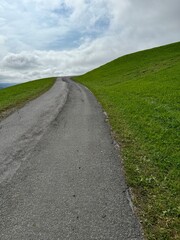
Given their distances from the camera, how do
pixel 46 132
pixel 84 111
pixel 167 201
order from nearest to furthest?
pixel 167 201, pixel 46 132, pixel 84 111

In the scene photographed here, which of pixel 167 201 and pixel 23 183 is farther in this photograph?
pixel 23 183

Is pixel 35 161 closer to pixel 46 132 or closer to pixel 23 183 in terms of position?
pixel 23 183

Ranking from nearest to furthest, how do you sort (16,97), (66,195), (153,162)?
1. (66,195)
2. (153,162)
3. (16,97)

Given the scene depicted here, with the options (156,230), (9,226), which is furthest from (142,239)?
(9,226)

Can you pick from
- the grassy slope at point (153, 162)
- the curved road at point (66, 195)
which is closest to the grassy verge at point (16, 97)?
the curved road at point (66, 195)

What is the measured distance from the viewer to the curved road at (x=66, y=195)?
4.03 m

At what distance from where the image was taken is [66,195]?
5.16 metres

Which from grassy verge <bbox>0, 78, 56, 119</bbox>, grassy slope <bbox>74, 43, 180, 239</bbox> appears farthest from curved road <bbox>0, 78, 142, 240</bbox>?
grassy verge <bbox>0, 78, 56, 119</bbox>

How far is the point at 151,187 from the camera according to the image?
216 inches

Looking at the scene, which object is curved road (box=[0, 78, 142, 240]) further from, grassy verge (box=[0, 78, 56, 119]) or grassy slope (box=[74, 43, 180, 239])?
grassy verge (box=[0, 78, 56, 119])

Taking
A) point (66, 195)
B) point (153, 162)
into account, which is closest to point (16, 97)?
point (153, 162)

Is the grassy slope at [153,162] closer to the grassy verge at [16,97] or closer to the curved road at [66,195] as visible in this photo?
the curved road at [66,195]

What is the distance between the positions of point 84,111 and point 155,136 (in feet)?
23.5

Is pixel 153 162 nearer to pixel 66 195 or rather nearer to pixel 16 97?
pixel 66 195
